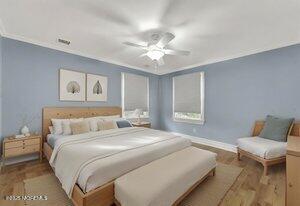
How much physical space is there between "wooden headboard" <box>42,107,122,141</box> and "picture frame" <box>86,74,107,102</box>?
11.2 inches

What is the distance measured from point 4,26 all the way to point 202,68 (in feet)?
15.4

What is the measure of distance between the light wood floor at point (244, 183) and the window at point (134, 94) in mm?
2643

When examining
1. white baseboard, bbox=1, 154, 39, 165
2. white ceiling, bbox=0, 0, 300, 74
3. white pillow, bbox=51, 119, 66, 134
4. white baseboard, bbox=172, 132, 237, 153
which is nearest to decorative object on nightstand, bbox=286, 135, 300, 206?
white ceiling, bbox=0, 0, 300, 74

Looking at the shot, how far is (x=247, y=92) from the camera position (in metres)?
3.76

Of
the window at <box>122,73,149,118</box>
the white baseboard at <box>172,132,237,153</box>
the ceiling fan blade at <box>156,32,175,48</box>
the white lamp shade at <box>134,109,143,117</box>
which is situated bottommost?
the white baseboard at <box>172,132,237,153</box>

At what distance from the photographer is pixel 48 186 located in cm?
223

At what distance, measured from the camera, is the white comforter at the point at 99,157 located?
5.47 feet

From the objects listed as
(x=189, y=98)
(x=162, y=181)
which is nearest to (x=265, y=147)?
(x=162, y=181)

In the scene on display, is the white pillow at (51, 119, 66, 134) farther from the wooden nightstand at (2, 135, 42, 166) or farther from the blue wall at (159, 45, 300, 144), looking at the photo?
the blue wall at (159, 45, 300, 144)

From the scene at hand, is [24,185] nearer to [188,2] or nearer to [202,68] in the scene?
[188,2]

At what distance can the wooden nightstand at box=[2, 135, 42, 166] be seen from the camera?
2691 mm

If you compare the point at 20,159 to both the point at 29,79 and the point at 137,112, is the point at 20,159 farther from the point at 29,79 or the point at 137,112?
the point at 137,112

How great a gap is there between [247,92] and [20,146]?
5.04 meters

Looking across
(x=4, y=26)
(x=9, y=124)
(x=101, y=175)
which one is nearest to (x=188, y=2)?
(x=101, y=175)
